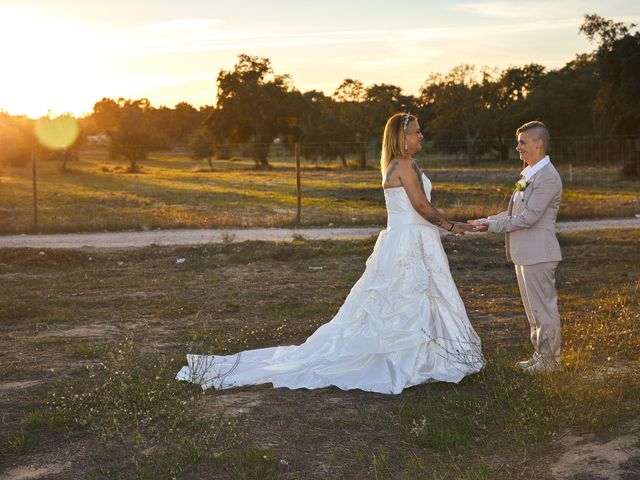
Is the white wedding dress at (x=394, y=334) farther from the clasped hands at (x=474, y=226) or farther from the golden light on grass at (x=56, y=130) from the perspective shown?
the golden light on grass at (x=56, y=130)

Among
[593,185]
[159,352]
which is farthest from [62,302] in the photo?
[593,185]

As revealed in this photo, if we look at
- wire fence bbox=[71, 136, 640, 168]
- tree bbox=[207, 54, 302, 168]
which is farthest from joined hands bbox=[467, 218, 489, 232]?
tree bbox=[207, 54, 302, 168]

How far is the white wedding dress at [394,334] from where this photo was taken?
21.8 feet

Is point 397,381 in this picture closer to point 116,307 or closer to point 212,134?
point 116,307

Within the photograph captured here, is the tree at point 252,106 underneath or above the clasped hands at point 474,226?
above

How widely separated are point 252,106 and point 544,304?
70.8m

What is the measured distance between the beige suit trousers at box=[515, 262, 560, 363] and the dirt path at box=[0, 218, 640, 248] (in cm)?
1007

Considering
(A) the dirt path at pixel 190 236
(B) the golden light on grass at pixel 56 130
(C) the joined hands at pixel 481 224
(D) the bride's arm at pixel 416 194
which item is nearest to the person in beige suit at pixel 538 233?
(C) the joined hands at pixel 481 224

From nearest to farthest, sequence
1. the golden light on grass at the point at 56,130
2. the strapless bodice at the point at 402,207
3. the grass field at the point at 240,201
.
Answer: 1. the strapless bodice at the point at 402,207
2. the grass field at the point at 240,201
3. the golden light on grass at the point at 56,130

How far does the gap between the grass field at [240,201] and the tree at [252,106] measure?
28.0m

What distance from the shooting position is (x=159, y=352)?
8.07 metres

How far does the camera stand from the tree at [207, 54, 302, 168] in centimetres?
7544

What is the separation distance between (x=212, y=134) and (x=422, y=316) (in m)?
72.7

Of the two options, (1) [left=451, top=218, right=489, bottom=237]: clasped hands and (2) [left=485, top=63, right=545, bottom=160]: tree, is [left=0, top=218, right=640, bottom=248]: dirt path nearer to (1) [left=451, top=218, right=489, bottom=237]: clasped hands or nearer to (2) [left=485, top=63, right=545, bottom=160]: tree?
(1) [left=451, top=218, right=489, bottom=237]: clasped hands
